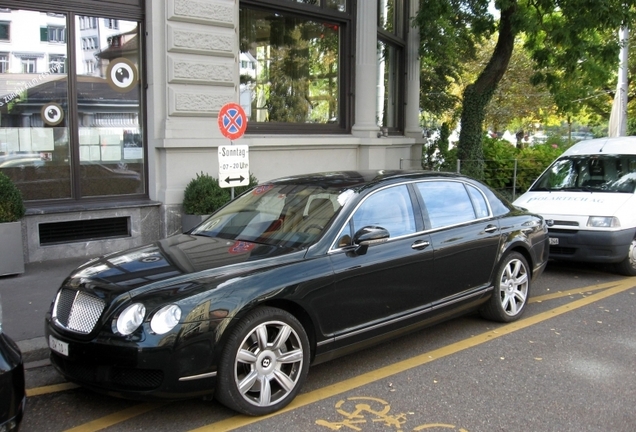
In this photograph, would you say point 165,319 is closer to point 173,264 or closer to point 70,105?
point 173,264

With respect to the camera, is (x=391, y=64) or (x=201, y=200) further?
(x=391, y=64)

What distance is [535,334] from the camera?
19.9 ft

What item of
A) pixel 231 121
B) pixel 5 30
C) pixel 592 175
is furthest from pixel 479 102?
pixel 5 30

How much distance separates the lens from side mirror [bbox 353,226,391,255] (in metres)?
4.80

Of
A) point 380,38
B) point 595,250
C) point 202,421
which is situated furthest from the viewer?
point 380,38

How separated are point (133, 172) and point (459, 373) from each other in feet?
21.7

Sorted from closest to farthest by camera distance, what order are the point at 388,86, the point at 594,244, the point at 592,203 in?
the point at 594,244, the point at 592,203, the point at 388,86

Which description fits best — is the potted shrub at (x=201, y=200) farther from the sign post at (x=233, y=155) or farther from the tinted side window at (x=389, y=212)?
the tinted side window at (x=389, y=212)

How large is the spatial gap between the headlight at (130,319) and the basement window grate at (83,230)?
554 centimetres

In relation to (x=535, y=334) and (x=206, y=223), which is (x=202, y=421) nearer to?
(x=206, y=223)

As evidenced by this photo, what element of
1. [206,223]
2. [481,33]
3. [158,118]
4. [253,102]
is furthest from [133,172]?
[481,33]

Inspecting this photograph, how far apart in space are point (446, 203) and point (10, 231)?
203 inches

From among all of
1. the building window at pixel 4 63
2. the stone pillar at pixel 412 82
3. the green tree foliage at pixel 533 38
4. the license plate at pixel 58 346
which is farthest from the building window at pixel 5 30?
the stone pillar at pixel 412 82

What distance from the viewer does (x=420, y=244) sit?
5.38 metres
